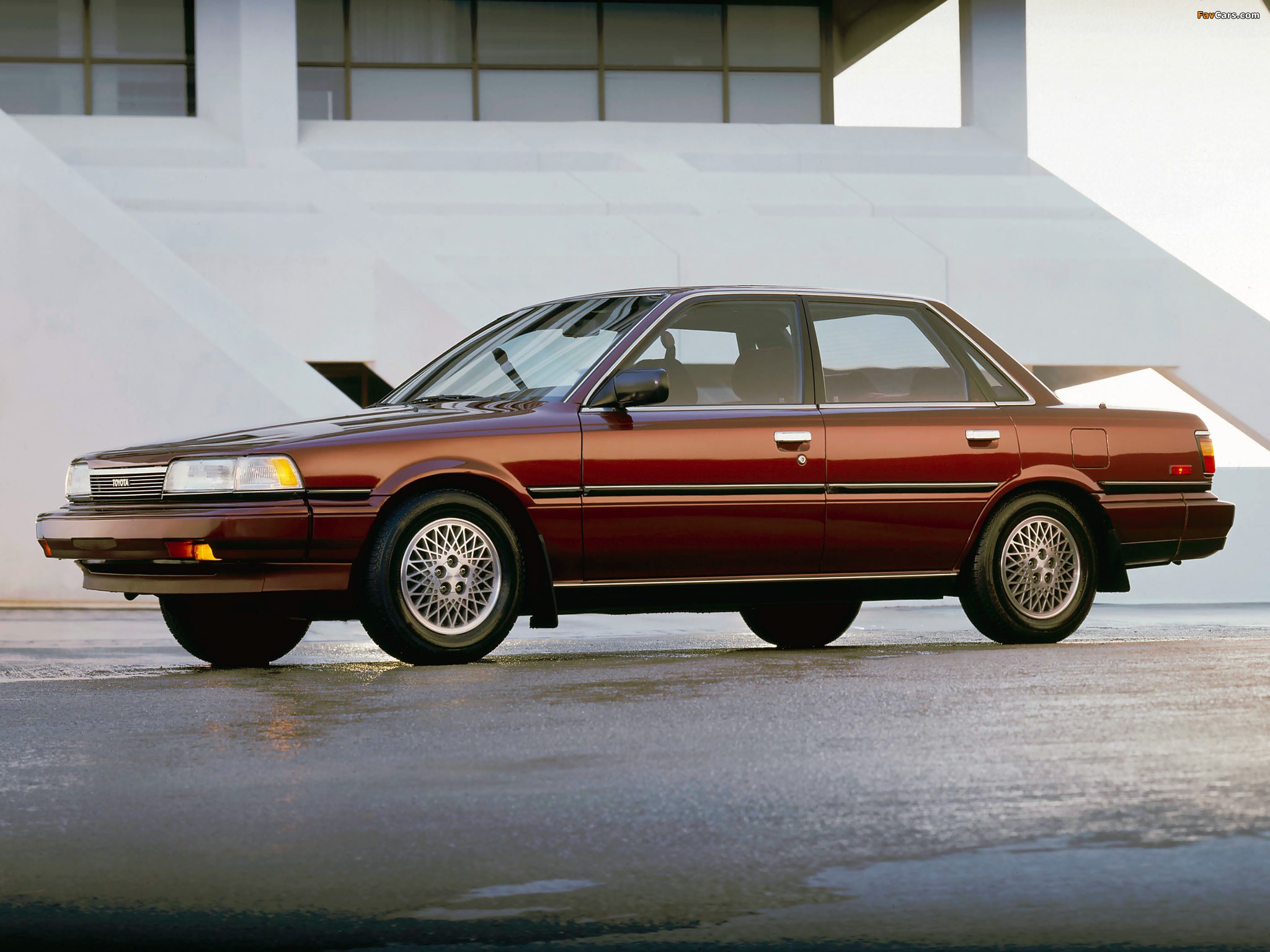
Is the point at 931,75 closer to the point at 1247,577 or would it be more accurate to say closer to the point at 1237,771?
the point at 1247,577

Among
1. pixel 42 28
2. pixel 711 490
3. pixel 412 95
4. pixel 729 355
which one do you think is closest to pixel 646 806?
pixel 711 490

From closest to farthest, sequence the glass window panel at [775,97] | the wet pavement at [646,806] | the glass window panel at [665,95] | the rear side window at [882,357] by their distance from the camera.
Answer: the wet pavement at [646,806]
the rear side window at [882,357]
the glass window panel at [665,95]
the glass window panel at [775,97]

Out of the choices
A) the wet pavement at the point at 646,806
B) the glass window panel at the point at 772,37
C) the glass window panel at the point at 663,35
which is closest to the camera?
the wet pavement at the point at 646,806

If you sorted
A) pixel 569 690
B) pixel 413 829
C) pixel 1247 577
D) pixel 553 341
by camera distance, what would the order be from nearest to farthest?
pixel 413 829, pixel 569 690, pixel 553 341, pixel 1247 577

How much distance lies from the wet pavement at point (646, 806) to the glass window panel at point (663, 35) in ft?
72.7

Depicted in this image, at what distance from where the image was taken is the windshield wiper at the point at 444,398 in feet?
29.5

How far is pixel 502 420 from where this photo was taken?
27.5 ft

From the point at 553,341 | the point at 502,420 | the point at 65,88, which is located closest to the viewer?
the point at 502,420

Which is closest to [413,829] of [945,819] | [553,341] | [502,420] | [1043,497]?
[945,819]

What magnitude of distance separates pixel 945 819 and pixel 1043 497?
15.8 feet

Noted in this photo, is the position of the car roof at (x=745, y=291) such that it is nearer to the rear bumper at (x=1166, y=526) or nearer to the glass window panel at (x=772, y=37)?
the rear bumper at (x=1166, y=526)

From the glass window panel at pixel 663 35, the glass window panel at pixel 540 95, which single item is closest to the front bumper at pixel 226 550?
the glass window panel at pixel 540 95

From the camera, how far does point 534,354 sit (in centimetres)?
910

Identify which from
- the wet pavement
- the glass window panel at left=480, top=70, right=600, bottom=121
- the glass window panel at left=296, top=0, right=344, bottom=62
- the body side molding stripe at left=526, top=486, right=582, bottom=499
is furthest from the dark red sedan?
the glass window panel at left=296, top=0, right=344, bottom=62
